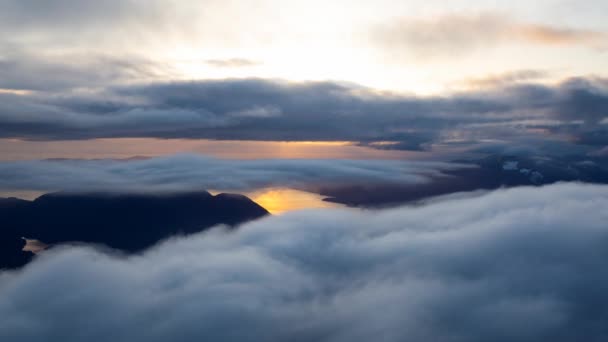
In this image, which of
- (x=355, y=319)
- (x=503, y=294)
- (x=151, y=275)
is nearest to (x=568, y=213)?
(x=503, y=294)

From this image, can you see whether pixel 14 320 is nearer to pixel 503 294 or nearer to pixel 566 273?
pixel 503 294

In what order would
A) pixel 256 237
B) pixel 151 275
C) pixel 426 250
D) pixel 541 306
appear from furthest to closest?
pixel 256 237 → pixel 426 250 → pixel 151 275 → pixel 541 306

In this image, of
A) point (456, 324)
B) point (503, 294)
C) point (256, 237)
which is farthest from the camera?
point (256, 237)

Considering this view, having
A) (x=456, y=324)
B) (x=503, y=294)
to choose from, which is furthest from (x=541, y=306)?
(x=456, y=324)

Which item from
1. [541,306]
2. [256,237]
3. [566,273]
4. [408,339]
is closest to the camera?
[408,339]

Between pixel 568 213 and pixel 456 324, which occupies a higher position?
pixel 568 213

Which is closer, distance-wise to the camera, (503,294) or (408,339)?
(408,339)

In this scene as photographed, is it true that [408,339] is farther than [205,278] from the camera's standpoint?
No

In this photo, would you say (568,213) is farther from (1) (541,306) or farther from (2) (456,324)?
(2) (456,324)

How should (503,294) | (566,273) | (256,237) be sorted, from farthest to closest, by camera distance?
(256,237), (566,273), (503,294)
